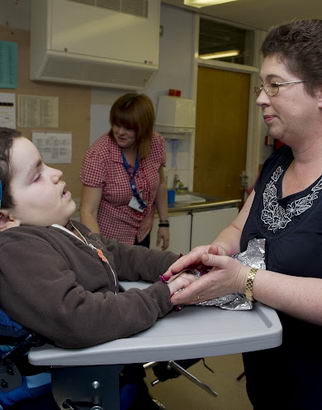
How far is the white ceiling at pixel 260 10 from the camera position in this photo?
11.5ft

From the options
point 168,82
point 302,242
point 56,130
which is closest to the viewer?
point 302,242

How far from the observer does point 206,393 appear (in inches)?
98.5

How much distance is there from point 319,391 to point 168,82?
3297 millimetres

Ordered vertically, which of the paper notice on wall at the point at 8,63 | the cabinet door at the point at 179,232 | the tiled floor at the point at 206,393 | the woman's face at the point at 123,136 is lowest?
the tiled floor at the point at 206,393

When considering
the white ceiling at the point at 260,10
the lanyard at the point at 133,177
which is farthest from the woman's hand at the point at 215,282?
the white ceiling at the point at 260,10

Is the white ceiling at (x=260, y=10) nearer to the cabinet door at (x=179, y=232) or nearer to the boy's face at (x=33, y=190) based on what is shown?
the cabinet door at (x=179, y=232)

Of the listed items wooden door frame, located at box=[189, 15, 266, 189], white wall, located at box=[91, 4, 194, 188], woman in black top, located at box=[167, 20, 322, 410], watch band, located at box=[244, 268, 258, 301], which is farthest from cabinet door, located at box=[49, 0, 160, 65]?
watch band, located at box=[244, 268, 258, 301]

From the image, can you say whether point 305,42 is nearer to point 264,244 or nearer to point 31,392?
point 264,244

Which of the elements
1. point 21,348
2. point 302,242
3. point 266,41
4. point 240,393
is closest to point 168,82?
point 240,393

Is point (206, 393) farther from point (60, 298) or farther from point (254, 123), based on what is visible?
point (254, 123)

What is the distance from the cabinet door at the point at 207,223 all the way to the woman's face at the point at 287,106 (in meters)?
2.52

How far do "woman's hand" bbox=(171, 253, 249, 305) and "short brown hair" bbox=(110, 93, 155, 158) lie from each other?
1.72m

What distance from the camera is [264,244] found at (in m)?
1.15

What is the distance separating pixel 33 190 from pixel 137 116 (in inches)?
65.8
